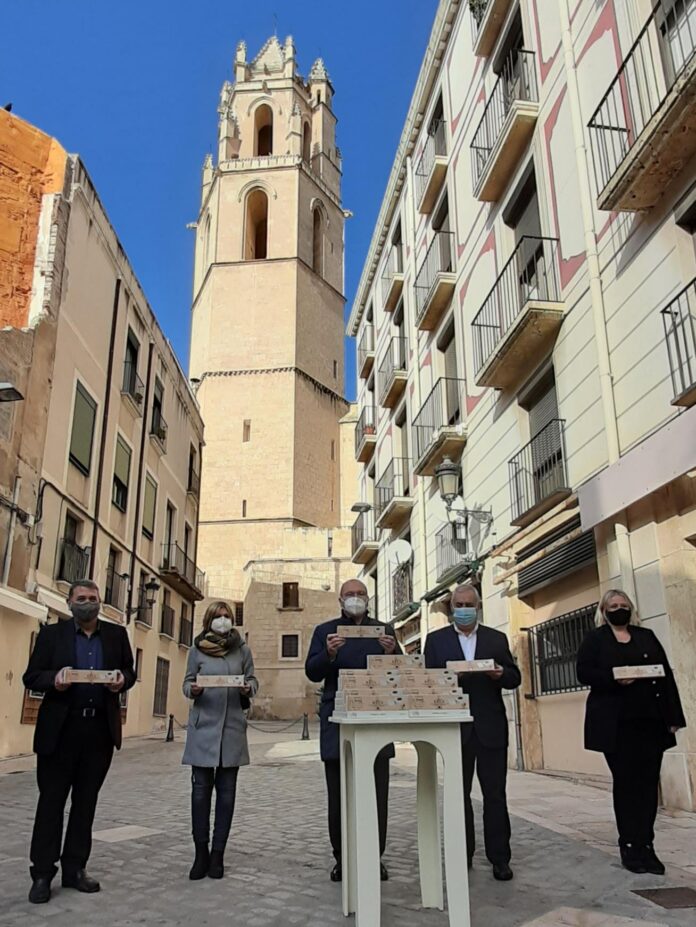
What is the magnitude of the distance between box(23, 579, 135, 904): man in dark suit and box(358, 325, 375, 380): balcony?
1902cm

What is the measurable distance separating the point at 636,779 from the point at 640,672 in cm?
64

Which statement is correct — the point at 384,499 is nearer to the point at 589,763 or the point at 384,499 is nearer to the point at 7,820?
the point at 589,763

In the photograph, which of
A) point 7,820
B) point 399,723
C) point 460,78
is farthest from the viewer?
point 460,78

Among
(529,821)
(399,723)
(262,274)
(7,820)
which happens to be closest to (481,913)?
(399,723)

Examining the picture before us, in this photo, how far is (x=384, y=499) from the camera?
1975 cm

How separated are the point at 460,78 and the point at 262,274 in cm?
2867

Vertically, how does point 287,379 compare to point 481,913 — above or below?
above

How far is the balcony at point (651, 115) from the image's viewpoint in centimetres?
704

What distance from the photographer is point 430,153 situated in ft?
55.4

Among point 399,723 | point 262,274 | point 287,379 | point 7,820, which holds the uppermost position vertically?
point 262,274

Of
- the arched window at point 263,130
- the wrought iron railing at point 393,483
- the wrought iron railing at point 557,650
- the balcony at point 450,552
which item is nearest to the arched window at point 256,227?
the arched window at point 263,130

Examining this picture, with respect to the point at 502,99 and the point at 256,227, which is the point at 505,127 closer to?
the point at 502,99

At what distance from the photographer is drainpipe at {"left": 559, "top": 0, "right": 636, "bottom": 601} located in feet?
26.3

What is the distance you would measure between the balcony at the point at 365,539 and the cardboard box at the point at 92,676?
17260 mm
